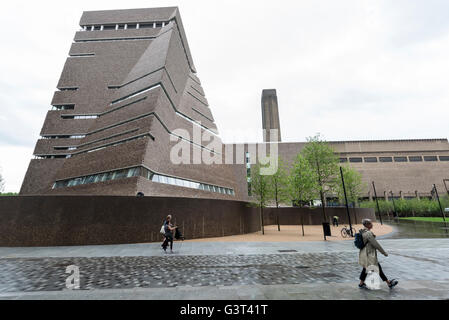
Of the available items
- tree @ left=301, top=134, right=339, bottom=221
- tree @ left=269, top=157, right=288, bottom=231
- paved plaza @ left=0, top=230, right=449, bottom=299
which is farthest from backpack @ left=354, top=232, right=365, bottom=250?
tree @ left=301, top=134, right=339, bottom=221

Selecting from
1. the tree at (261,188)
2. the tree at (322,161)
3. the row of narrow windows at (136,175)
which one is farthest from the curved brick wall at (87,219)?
the tree at (322,161)

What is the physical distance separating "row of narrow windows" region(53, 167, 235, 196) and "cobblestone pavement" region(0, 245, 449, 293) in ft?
43.4

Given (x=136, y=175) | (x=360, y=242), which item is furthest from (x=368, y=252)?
(x=136, y=175)

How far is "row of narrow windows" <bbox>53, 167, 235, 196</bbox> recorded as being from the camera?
73.7 feet

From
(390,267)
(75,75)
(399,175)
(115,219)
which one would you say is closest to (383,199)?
(399,175)

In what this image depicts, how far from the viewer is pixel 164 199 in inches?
622

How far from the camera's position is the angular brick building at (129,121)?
24.5 metres

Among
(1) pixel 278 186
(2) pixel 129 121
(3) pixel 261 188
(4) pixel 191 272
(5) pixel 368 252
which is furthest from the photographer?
(2) pixel 129 121

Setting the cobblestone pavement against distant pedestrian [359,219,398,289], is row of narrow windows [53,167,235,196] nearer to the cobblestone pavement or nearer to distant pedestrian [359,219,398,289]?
the cobblestone pavement

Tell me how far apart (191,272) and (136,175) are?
55.9 ft

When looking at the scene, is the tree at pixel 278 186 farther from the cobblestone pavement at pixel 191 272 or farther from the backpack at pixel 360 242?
the backpack at pixel 360 242

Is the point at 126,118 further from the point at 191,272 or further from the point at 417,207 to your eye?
the point at 417,207

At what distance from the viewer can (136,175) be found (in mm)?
21828
